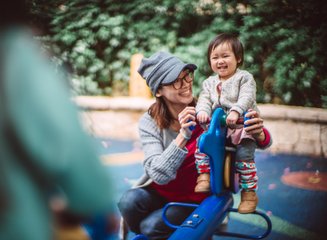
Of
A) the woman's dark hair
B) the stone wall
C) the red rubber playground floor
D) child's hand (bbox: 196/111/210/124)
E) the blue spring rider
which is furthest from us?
the stone wall

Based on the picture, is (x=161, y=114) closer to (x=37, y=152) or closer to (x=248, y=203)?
(x=248, y=203)

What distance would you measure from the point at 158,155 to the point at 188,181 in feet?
0.71

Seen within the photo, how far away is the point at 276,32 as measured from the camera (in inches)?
98.2

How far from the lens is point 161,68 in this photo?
1512mm

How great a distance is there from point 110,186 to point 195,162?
3.40 feet

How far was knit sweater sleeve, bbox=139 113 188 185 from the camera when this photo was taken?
1.46 m

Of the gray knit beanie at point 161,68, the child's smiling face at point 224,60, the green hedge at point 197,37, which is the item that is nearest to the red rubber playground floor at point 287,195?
the green hedge at point 197,37

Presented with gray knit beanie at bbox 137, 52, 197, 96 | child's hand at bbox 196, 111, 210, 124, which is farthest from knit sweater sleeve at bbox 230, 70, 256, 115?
gray knit beanie at bbox 137, 52, 197, 96

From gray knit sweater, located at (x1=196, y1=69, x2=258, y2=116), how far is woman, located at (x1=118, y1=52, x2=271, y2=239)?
66 millimetres

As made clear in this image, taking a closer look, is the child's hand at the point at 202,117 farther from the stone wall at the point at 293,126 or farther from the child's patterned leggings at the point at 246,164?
the stone wall at the point at 293,126

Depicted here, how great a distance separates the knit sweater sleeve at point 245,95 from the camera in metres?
1.38

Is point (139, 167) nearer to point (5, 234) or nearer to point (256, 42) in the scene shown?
point (256, 42)

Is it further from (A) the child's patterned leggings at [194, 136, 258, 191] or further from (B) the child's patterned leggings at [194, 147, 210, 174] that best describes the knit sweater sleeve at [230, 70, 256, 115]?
(B) the child's patterned leggings at [194, 147, 210, 174]

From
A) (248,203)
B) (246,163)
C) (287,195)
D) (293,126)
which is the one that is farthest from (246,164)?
(293,126)
